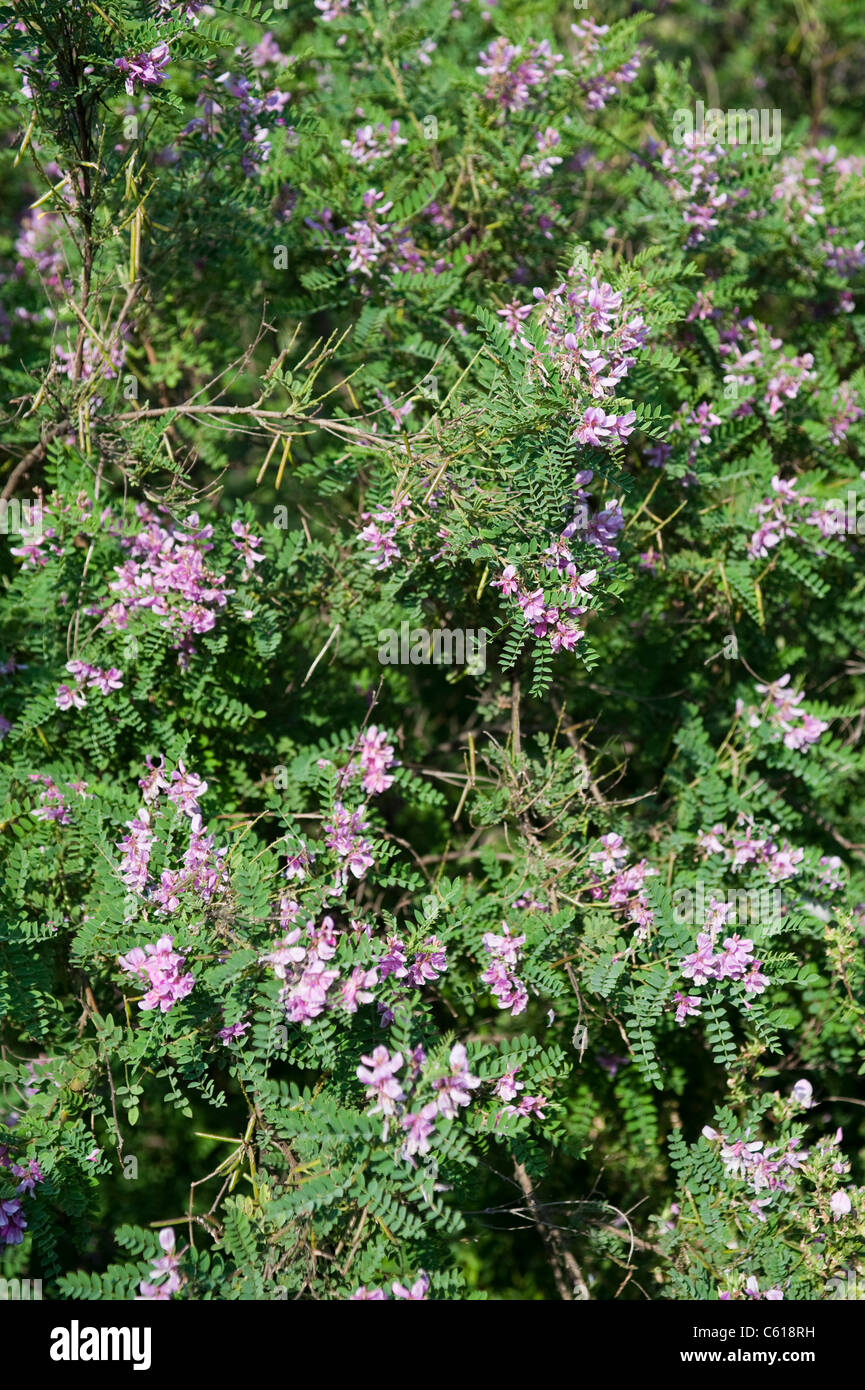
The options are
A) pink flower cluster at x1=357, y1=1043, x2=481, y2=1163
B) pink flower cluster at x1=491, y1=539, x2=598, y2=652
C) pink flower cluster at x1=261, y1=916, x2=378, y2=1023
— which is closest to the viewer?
pink flower cluster at x1=357, y1=1043, x2=481, y2=1163

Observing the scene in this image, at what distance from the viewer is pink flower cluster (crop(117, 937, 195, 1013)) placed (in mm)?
2471

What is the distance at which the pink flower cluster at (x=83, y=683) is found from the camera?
2.99 m

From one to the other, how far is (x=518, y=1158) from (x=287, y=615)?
5.16ft

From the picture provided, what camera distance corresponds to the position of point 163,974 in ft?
8.12

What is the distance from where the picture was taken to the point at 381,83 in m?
3.58

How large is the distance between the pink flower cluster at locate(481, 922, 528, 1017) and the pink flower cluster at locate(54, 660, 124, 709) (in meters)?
1.21

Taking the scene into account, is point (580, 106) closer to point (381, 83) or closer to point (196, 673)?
point (381, 83)

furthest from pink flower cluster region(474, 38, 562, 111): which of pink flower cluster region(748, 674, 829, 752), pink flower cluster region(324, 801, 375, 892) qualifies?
pink flower cluster region(324, 801, 375, 892)

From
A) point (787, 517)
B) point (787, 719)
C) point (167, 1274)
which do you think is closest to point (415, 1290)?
point (167, 1274)

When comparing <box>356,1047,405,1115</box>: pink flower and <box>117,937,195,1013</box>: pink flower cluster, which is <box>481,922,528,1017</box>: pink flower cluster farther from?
<box>117,937,195,1013</box>: pink flower cluster

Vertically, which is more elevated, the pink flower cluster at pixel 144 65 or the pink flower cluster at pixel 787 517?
the pink flower cluster at pixel 144 65

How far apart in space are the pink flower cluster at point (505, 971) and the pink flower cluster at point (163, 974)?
0.72 m

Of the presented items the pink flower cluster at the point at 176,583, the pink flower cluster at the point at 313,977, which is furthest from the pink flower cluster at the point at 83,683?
the pink flower cluster at the point at 313,977

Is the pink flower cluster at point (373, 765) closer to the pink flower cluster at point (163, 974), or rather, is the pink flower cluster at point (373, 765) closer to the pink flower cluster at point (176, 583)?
the pink flower cluster at point (176, 583)
